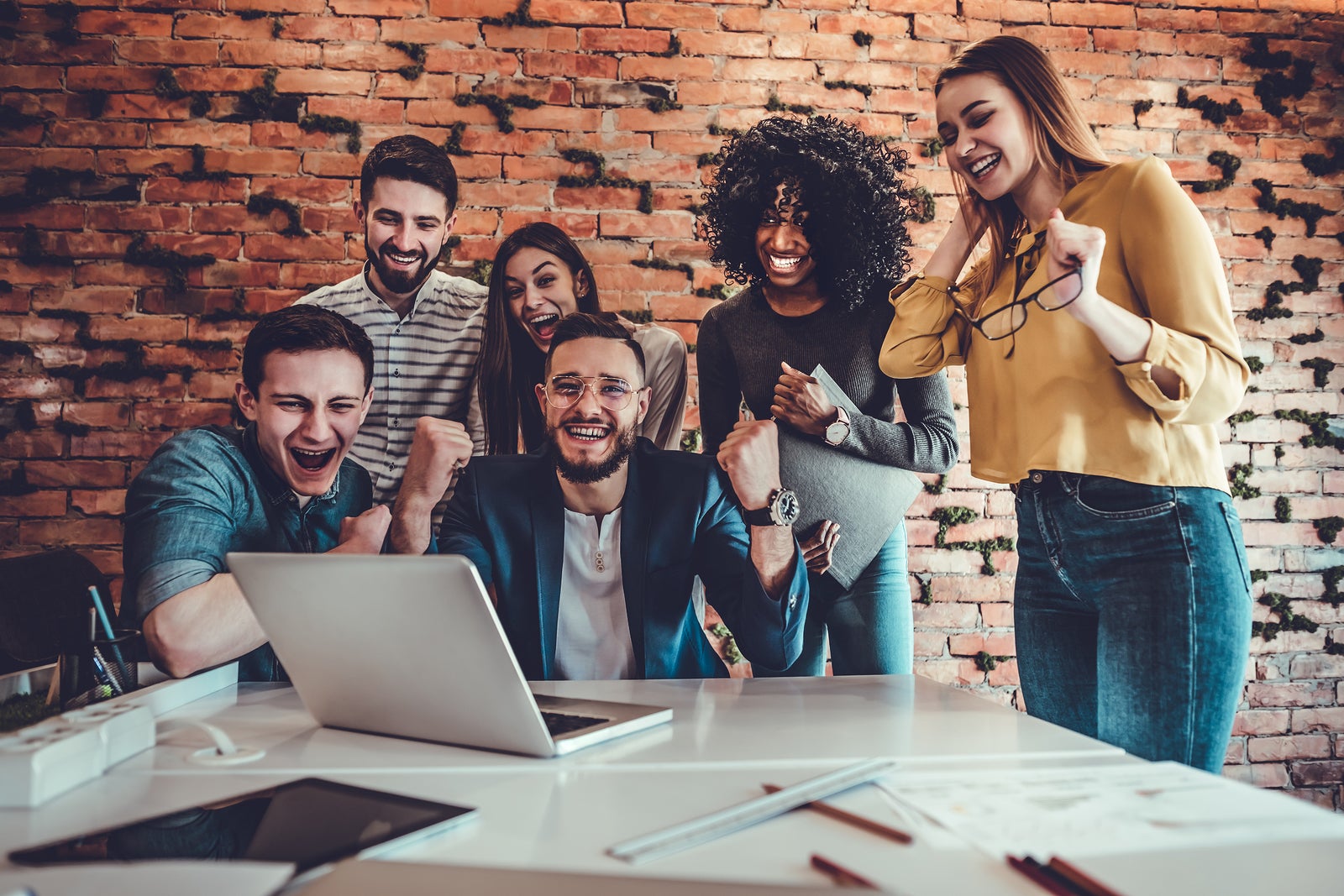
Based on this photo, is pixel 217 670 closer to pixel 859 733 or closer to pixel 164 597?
pixel 164 597

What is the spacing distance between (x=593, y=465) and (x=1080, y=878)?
1473 millimetres

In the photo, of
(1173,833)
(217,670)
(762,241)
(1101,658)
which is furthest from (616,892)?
(762,241)

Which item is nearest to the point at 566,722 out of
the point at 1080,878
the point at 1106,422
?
the point at 1080,878

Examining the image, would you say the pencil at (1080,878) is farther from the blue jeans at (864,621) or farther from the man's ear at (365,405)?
the man's ear at (365,405)

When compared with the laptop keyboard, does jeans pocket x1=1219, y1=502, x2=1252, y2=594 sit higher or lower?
higher

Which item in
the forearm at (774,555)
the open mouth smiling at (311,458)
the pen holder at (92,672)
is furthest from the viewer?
the open mouth smiling at (311,458)

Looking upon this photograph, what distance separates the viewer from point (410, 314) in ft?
7.55

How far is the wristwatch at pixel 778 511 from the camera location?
1620 mm

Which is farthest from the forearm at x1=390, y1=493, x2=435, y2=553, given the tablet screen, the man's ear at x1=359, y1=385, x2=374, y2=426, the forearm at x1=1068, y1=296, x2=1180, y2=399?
the forearm at x1=1068, y1=296, x2=1180, y2=399

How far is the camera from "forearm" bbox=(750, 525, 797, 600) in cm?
158

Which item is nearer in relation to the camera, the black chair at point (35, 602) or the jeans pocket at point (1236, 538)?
the jeans pocket at point (1236, 538)

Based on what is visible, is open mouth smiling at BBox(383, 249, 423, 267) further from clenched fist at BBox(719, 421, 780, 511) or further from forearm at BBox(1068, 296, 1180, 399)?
Result: forearm at BBox(1068, 296, 1180, 399)

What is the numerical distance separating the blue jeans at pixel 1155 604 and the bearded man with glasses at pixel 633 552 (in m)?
0.49

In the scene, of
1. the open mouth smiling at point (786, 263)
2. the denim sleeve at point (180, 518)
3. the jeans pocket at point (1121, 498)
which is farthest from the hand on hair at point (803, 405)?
the denim sleeve at point (180, 518)
